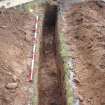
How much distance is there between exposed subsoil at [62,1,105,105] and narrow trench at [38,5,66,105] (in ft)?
1.84

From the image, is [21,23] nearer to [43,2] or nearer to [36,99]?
[43,2]

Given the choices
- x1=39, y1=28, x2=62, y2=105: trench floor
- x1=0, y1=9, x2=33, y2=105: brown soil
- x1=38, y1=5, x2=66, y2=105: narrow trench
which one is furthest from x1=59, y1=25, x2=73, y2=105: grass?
x1=0, y1=9, x2=33, y2=105: brown soil

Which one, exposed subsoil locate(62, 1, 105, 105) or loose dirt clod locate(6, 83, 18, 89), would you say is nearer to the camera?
exposed subsoil locate(62, 1, 105, 105)

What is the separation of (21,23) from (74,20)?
159 centimetres

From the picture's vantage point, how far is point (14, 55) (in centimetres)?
725

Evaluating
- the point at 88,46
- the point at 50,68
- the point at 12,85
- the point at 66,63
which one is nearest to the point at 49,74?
the point at 50,68

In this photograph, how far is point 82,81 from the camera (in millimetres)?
6320

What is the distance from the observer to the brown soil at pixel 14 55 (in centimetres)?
604

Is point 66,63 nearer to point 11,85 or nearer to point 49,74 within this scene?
point 49,74

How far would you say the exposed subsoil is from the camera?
19.5 feet

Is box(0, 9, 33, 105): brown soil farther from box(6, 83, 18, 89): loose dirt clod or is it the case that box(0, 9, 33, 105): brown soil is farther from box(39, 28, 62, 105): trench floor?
box(39, 28, 62, 105): trench floor

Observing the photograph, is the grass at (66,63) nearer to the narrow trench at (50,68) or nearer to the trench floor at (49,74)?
the narrow trench at (50,68)

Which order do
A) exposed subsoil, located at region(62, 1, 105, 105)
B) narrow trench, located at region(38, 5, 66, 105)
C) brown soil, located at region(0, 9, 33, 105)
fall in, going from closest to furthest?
exposed subsoil, located at region(62, 1, 105, 105)
brown soil, located at region(0, 9, 33, 105)
narrow trench, located at region(38, 5, 66, 105)

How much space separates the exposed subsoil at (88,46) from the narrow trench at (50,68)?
1.84 ft
